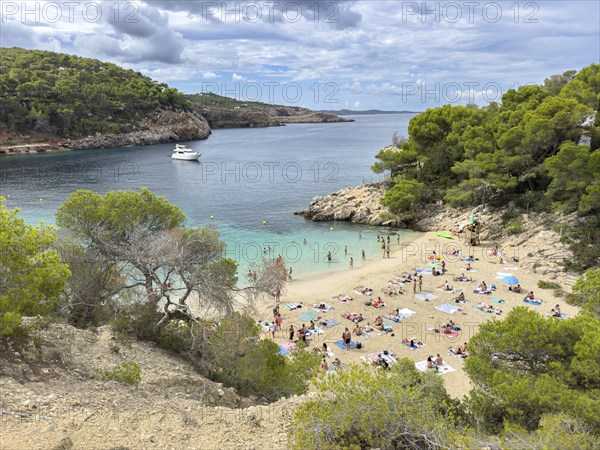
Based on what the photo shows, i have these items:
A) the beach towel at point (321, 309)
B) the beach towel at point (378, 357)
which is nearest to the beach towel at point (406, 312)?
the beach towel at point (321, 309)

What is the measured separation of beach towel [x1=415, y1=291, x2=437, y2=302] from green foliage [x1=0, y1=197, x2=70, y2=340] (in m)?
18.7

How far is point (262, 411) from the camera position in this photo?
8.50 meters

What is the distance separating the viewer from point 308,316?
21484 mm

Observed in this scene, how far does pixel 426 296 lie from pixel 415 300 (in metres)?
0.78

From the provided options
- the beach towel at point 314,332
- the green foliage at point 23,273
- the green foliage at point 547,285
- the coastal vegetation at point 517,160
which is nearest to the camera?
the green foliage at point 23,273

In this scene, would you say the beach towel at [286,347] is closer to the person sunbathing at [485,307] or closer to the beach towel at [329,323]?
the beach towel at [329,323]

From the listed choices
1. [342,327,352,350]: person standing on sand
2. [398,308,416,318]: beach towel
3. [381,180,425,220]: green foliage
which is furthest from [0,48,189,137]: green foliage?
[342,327,352,350]: person standing on sand

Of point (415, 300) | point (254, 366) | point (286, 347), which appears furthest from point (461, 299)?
point (254, 366)

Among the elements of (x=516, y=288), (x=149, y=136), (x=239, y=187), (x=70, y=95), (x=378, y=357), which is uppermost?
(x=70, y=95)

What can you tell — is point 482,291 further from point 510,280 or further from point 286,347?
point 286,347

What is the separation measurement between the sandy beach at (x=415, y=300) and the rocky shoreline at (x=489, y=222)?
0.92 meters

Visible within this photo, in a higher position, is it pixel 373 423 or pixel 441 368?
pixel 373 423

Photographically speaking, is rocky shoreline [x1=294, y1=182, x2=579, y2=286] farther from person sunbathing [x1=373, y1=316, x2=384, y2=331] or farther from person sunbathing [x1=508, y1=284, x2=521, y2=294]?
person sunbathing [x1=373, y1=316, x2=384, y2=331]

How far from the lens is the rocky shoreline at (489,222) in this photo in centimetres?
2617
